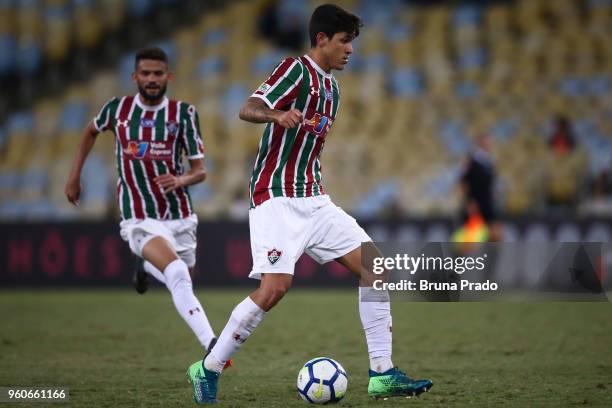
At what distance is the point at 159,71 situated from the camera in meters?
7.39

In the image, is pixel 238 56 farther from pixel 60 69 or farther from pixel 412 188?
pixel 412 188

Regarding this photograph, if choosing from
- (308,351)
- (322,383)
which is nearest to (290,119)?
(322,383)

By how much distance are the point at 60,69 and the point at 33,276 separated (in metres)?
5.27

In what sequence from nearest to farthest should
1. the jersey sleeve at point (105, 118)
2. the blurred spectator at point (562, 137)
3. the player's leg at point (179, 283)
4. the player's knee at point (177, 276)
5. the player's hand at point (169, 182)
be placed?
the player's leg at point (179, 283)
the player's knee at point (177, 276)
the player's hand at point (169, 182)
the jersey sleeve at point (105, 118)
the blurred spectator at point (562, 137)

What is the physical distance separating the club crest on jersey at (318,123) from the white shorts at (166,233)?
78.5 inches

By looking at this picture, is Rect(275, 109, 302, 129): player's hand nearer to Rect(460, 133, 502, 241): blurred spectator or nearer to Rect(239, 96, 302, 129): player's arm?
Rect(239, 96, 302, 129): player's arm

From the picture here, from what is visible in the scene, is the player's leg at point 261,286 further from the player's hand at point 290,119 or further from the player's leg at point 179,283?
the player's leg at point 179,283

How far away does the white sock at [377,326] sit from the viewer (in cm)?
573

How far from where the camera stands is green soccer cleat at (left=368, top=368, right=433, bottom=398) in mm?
5656

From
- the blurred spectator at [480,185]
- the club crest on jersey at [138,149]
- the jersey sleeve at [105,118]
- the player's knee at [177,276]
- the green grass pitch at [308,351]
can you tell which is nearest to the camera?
the green grass pitch at [308,351]

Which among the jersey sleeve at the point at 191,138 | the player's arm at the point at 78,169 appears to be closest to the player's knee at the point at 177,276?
the jersey sleeve at the point at 191,138

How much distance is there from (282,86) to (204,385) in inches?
65.2

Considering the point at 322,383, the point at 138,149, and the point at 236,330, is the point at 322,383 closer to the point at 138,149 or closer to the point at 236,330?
the point at 236,330

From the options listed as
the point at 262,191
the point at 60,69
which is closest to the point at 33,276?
the point at 60,69
